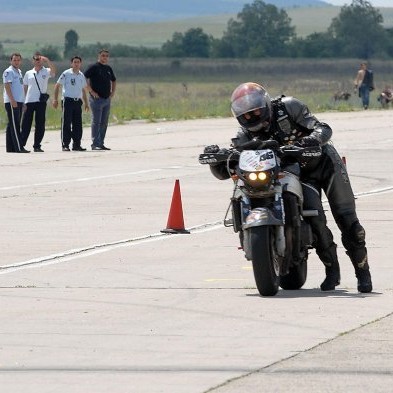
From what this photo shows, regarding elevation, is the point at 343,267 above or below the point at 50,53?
above

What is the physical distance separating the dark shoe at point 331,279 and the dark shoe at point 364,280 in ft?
0.50

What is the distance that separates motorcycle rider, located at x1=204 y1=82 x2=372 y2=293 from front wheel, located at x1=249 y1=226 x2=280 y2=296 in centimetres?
61

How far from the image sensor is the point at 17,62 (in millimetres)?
30688

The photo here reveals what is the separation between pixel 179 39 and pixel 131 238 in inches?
5663

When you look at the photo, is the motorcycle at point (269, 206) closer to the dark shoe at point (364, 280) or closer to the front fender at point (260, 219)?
the front fender at point (260, 219)

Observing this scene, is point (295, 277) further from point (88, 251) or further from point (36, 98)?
point (36, 98)

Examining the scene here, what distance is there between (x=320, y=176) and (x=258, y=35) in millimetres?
143404

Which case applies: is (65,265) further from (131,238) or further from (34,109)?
(34,109)

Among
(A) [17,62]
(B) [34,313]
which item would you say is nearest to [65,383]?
(B) [34,313]

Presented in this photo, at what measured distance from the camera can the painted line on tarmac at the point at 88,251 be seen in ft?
46.0

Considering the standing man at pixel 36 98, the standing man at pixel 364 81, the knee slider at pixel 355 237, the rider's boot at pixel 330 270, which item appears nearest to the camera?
the rider's boot at pixel 330 270

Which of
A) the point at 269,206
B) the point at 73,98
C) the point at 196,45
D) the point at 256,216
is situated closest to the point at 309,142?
the point at 269,206

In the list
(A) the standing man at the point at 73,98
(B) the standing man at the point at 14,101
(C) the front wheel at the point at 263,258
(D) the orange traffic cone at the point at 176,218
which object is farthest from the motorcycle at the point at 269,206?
(A) the standing man at the point at 73,98

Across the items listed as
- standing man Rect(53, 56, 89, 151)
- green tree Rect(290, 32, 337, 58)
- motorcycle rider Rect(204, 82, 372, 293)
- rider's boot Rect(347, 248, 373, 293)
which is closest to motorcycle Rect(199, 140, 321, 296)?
motorcycle rider Rect(204, 82, 372, 293)
